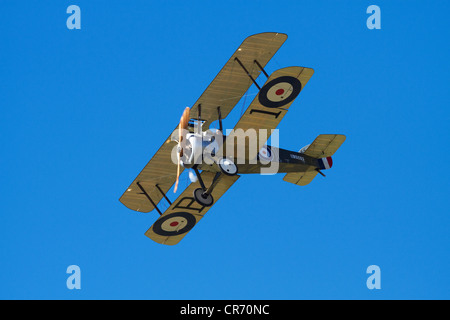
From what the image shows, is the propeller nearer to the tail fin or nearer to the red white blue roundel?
the red white blue roundel

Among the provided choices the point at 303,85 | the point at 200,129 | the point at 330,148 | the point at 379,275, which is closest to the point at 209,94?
the point at 200,129

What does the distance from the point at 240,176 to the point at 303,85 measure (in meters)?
3.38

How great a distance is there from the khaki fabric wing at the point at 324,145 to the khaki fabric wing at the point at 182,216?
250cm

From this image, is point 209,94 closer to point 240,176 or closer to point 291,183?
point 240,176

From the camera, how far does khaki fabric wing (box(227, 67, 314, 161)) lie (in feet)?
70.4

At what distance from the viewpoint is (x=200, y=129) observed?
75.2 ft

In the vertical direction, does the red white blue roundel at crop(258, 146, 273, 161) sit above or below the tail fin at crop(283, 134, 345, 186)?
below

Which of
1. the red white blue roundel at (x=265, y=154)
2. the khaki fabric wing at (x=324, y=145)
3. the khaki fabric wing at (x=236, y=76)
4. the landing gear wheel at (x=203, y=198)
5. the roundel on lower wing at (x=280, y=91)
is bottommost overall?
the landing gear wheel at (x=203, y=198)

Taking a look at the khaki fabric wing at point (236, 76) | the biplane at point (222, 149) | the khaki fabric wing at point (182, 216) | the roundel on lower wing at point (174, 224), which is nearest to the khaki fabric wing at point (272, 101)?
the biplane at point (222, 149)

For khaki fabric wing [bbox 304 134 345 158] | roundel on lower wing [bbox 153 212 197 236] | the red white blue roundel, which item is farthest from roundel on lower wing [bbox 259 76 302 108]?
roundel on lower wing [bbox 153 212 197 236]

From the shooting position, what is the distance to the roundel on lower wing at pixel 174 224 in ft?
82.0

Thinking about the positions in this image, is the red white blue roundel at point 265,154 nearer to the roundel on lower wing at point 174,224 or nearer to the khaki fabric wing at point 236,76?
the khaki fabric wing at point 236,76

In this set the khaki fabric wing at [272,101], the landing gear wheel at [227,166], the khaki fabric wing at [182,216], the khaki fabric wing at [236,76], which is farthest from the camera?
the khaki fabric wing at [182,216]
